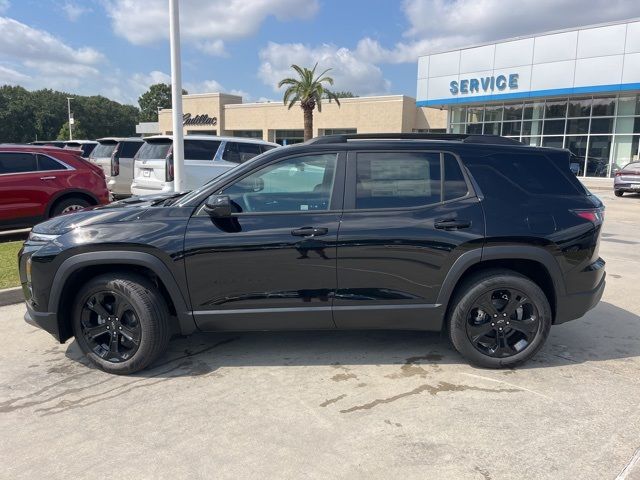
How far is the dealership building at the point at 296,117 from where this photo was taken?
4188cm

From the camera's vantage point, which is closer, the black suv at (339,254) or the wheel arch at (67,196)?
→ the black suv at (339,254)

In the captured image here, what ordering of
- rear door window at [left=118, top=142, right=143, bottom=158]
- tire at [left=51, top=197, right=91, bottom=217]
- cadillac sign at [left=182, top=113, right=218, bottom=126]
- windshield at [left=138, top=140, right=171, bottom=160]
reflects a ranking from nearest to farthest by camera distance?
tire at [left=51, top=197, right=91, bottom=217] → windshield at [left=138, top=140, right=171, bottom=160] → rear door window at [left=118, top=142, right=143, bottom=158] → cadillac sign at [left=182, top=113, right=218, bottom=126]

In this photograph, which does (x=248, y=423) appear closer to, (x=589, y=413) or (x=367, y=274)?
(x=367, y=274)

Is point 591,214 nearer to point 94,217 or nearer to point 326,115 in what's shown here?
point 94,217

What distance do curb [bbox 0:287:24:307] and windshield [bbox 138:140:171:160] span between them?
4.96 metres

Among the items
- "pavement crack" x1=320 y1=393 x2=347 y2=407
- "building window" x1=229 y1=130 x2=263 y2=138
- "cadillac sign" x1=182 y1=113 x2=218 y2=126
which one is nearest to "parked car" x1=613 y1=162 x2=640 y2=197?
"pavement crack" x1=320 y1=393 x2=347 y2=407

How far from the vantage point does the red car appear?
8.47m

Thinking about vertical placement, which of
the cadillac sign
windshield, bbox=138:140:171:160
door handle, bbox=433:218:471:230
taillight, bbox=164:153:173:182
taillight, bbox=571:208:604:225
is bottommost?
door handle, bbox=433:218:471:230

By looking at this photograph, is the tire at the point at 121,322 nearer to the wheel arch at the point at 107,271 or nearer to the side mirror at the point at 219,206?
the wheel arch at the point at 107,271

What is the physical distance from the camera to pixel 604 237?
10.3 meters

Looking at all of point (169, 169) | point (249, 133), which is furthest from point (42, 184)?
point (249, 133)

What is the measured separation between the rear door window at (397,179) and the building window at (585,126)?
25.0 m

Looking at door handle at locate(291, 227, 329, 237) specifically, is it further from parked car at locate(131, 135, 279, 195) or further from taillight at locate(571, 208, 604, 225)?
parked car at locate(131, 135, 279, 195)

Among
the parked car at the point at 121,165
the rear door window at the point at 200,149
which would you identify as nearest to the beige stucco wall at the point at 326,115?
the parked car at the point at 121,165
